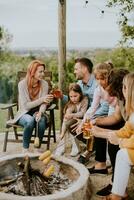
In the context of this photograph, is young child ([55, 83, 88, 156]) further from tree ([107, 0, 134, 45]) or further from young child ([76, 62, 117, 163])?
tree ([107, 0, 134, 45])

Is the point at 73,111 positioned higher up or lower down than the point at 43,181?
higher up

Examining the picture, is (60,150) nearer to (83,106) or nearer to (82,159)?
(82,159)

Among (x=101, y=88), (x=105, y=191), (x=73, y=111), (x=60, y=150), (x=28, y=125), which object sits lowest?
(x=105, y=191)

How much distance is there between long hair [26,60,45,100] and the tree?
176 centimetres

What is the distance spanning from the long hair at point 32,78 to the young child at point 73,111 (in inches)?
16.4

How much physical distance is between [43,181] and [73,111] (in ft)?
4.32

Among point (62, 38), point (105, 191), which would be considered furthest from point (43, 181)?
point (62, 38)

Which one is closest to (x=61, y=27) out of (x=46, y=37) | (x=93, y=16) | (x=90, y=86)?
(x=90, y=86)

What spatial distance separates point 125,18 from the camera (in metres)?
5.98

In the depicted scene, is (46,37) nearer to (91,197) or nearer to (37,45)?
(37,45)

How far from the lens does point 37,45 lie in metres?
7.11

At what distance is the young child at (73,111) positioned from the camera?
177 inches

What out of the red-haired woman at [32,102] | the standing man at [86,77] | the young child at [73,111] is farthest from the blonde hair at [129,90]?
the red-haired woman at [32,102]

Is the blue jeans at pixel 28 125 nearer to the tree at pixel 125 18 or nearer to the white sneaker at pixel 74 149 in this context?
the white sneaker at pixel 74 149
